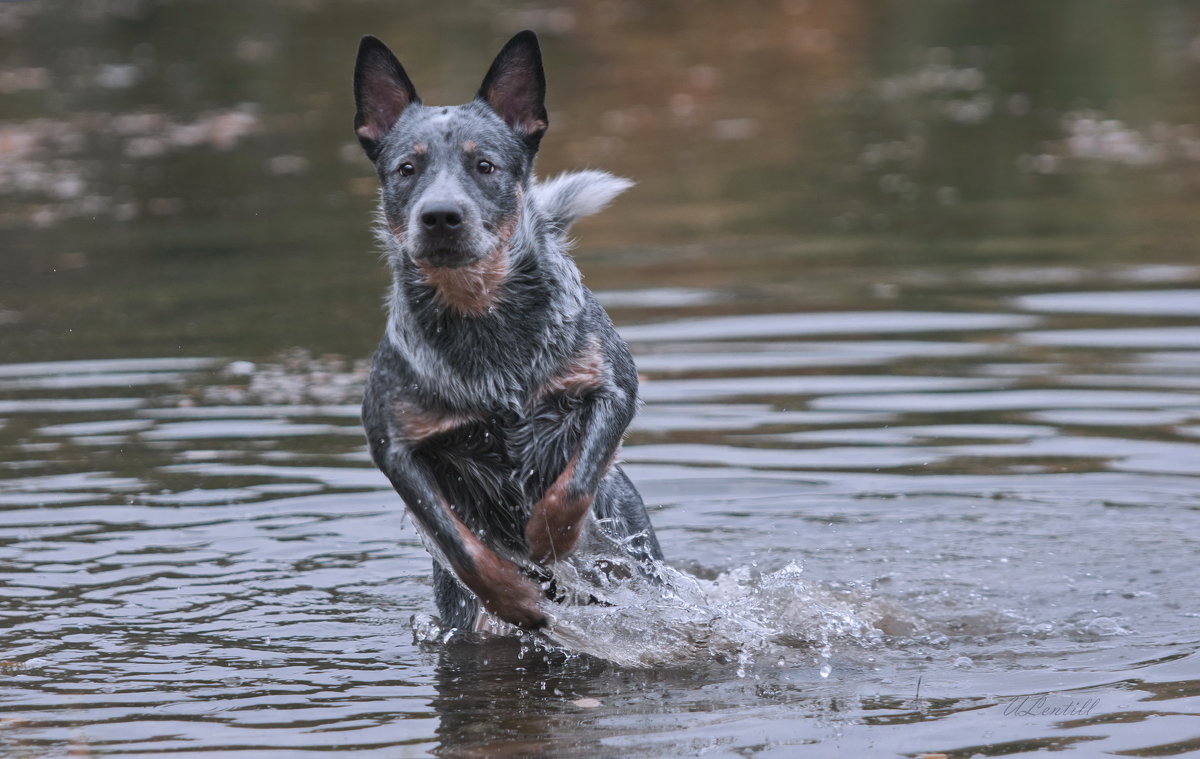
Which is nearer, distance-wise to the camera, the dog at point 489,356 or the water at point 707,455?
the water at point 707,455

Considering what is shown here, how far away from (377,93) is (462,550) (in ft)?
5.42

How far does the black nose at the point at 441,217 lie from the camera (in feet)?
18.0

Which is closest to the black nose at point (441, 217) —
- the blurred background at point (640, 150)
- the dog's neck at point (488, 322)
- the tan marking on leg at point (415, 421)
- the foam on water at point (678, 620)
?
the dog's neck at point (488, 322)

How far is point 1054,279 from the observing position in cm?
1108

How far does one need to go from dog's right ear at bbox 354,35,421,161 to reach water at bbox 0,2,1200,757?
1.81m

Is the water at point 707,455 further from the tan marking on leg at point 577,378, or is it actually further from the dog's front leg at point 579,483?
the tan marking on leg at point 577,378

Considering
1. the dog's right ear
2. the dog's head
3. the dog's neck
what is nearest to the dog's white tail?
the dog's head

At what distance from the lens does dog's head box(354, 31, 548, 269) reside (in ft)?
18.3

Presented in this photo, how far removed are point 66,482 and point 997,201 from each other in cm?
841

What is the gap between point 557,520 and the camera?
228 inches

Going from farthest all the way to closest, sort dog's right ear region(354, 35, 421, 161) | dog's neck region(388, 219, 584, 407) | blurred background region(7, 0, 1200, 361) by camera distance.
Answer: blurred background region(7, 0, 1200, 361)
dog's right ear region(354, 35, 421, 161)
dog's neck region(388, 219, 584, 407)

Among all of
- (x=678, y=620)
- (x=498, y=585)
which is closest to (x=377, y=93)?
(x=498, y=585)

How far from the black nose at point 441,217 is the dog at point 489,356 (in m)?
0.03

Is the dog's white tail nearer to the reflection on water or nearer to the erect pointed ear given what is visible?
the erect pointed ear
